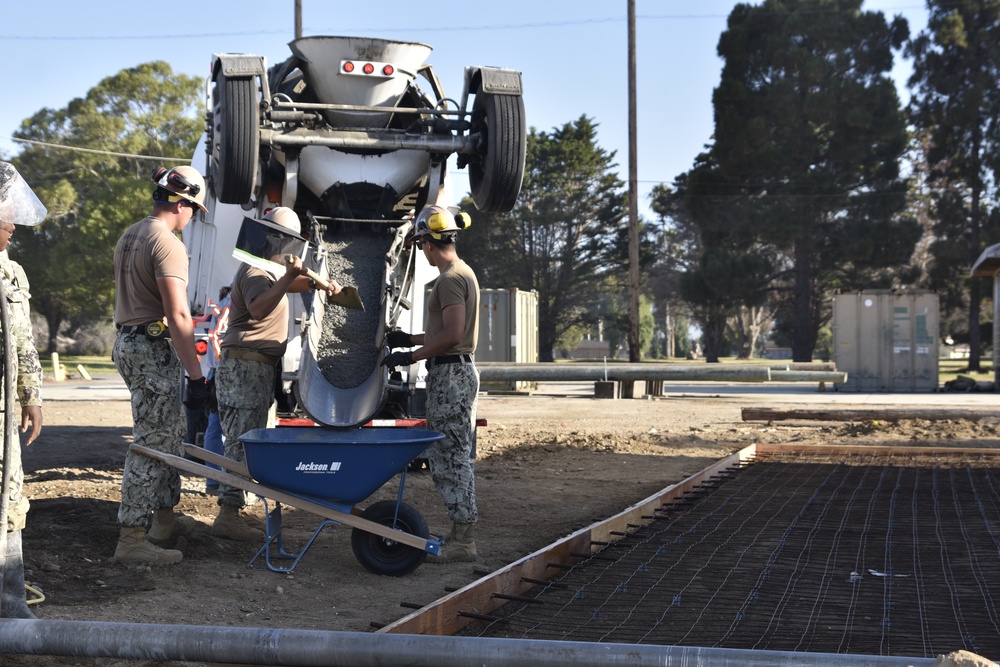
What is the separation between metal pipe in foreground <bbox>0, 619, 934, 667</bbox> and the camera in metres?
2.85

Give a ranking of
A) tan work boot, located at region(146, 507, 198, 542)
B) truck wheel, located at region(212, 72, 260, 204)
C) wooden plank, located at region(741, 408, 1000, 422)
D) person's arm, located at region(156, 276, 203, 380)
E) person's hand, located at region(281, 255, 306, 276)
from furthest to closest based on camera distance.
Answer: wooden plank, located at region(741, 408, 1000, 422)
truck wheel, located at region(212, 72, 260, 204)
tan work boot, located at region(146, 507, 198, 542)
person's hand, located at region(281, 255, 306, 276)
person's arm, located at region(156, 276, 203, 380)

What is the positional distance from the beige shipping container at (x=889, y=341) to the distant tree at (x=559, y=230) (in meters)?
22.4

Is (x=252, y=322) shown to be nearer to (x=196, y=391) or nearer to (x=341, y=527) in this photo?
(x=196, y=391)

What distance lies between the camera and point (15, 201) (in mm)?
4379

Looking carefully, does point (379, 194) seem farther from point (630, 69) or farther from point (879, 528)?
point (630, 69)

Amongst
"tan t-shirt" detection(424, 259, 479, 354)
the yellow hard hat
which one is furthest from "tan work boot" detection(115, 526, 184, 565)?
the yellow hard hat

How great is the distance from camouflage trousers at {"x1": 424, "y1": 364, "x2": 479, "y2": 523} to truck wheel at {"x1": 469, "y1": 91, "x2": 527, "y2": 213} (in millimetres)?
2889

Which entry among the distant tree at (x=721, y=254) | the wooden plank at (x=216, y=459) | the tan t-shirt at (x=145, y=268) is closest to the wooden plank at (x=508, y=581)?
the wooden plank at (x=216, y=459)

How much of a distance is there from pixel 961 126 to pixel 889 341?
13482 mm

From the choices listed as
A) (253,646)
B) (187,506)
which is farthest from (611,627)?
(187,506)

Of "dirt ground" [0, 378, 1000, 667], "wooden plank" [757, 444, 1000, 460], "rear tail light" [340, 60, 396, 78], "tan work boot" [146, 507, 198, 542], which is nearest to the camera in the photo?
"dirt ground" [0, 378, 1000, 667]

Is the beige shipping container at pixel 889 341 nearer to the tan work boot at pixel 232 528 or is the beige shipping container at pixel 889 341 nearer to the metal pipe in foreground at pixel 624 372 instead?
the metal pipe in foreground at pixel 624 372

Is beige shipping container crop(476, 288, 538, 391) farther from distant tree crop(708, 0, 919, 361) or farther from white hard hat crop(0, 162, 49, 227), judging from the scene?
white hard hat crop(0, 162, 49, 227)

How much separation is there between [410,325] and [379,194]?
46.5 inches
